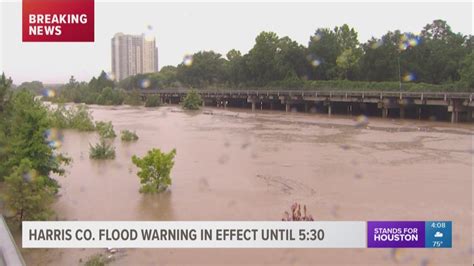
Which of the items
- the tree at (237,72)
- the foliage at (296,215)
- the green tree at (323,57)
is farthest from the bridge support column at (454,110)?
the tree at (237,72)

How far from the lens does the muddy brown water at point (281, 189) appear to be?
8.84 meters

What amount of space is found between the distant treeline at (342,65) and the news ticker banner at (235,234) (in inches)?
1321

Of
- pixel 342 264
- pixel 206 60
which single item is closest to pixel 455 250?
pixel 342 264

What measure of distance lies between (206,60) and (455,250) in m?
73.2

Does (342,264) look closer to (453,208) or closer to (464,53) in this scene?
(453,208)

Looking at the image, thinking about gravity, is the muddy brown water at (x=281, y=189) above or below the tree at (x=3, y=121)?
below

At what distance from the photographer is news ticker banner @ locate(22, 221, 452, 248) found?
23.3ft

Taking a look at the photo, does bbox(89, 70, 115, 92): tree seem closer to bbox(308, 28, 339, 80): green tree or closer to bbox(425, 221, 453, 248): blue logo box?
bbox(308, 28, 339, 80): green tree

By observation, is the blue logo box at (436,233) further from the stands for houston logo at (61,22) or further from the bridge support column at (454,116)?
the bridge support column at (454,116)

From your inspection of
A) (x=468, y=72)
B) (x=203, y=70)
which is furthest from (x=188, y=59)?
(x=468, y=72)

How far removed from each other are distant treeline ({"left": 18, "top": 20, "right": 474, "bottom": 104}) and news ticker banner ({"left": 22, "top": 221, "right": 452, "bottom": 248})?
1321 inches

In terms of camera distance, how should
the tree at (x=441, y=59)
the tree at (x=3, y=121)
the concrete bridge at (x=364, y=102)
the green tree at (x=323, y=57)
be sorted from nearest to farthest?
the tree at (x=3, y=121) < the concrete bridge at (x=364, y=102) < the tree at (x=441, y=59) < the green tree at (x=323, y=57)

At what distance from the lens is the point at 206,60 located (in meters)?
80.4

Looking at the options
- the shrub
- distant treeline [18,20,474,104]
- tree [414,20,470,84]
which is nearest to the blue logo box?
distant treeline [18,20,474,104]
